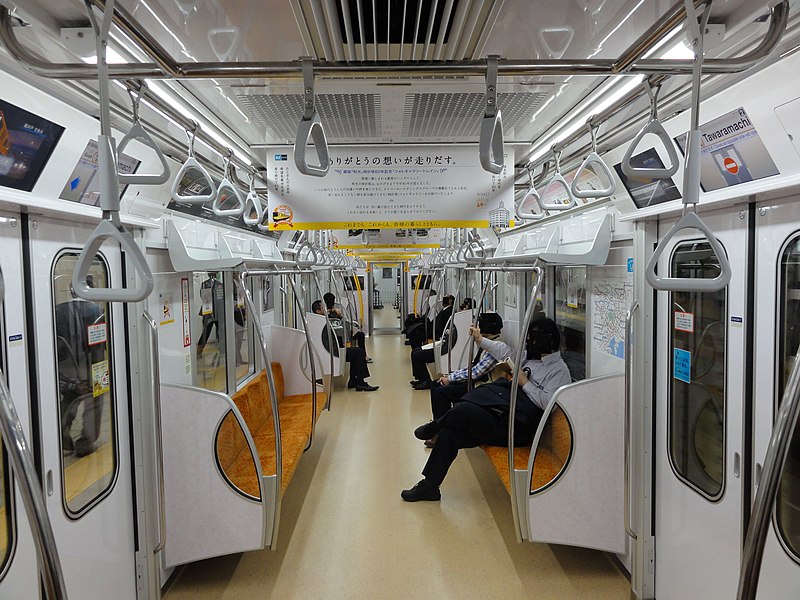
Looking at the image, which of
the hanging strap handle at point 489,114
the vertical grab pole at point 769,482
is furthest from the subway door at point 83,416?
the vertical grab pole at point 769,482

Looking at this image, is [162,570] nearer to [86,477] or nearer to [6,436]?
[86,477]

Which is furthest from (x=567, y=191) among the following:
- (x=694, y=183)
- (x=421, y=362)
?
(x=421, y=362)

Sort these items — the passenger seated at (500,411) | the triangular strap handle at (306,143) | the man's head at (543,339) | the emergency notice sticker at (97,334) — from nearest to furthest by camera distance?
the triangular strap handle at (306,143) → the emergency notice sticker at (97,334) → the passenger seated at (500,411) → the man's head at (543,339)

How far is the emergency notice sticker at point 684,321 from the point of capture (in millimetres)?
2650

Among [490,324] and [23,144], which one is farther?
[490,324]

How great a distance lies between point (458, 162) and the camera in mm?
3348

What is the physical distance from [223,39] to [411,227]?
1.69 meters

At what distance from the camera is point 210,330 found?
4.27 meters

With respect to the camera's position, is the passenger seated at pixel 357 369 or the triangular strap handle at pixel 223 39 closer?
the triangular strap handle at pixel 223 39

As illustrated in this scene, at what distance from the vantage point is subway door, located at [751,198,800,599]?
1.99m

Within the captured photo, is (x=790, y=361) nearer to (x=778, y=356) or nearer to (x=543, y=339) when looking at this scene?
(x=778, y=356)

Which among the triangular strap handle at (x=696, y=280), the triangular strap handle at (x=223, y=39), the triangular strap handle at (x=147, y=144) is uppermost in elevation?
the triangular strap handle at (x=223, y=39)

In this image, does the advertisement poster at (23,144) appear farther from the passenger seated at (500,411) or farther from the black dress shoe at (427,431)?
the black dress shoe at (427,431)

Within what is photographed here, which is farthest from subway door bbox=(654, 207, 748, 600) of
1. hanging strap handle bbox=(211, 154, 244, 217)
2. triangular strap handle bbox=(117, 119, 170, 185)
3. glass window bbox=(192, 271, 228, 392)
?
glass window bbox=(192, 271, 228, 392)
